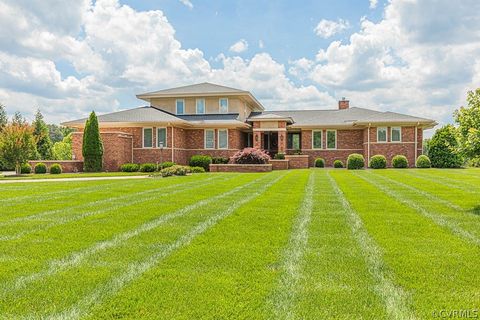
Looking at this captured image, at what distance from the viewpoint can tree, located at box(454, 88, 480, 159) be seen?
8930mm

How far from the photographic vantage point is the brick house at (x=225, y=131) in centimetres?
2870

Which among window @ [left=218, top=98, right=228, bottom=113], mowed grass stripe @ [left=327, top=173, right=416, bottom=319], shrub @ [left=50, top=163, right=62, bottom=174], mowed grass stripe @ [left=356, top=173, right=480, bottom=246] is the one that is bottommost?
mowed grass stripe @ [left=327, top=173, right=416, bottom=319]

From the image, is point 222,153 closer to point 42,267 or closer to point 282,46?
point 282,46

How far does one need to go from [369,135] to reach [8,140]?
24.9 m

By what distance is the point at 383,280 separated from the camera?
170 inches

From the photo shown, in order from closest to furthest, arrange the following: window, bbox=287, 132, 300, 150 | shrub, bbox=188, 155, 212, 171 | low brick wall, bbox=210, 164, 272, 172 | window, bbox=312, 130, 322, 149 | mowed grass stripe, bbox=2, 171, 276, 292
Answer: mowed grass stripe, bbox=2, 171, 276, 292 → low brick wall, bbox=210, 164, 272, 172 → shrub, bbox=188, 155, 212, 171 → window, bbox=312, 130, 322, 149 → window, bbox=287, 132, 300, 150

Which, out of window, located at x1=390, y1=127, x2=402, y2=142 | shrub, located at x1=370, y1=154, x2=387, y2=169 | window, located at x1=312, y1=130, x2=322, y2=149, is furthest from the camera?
window, located at x1=312, y1=130, x2=322, y2=149

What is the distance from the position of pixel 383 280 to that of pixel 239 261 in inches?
67.9

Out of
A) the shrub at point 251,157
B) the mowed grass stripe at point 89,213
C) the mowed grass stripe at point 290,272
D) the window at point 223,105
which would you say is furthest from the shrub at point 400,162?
the mowed grass stripe at point 290,272

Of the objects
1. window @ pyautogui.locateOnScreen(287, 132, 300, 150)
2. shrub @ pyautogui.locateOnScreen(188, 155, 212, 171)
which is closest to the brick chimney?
window @ pyautogui.locateOnScreen(287, 132, 300, 150)

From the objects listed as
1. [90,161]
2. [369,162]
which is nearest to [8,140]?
[90,161]

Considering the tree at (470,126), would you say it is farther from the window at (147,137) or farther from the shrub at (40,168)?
the shrub at (40,168)

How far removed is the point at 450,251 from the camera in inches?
214

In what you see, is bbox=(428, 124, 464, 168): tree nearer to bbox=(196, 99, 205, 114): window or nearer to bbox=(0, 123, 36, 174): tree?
bbox=(196, 99, 205, 114): window
